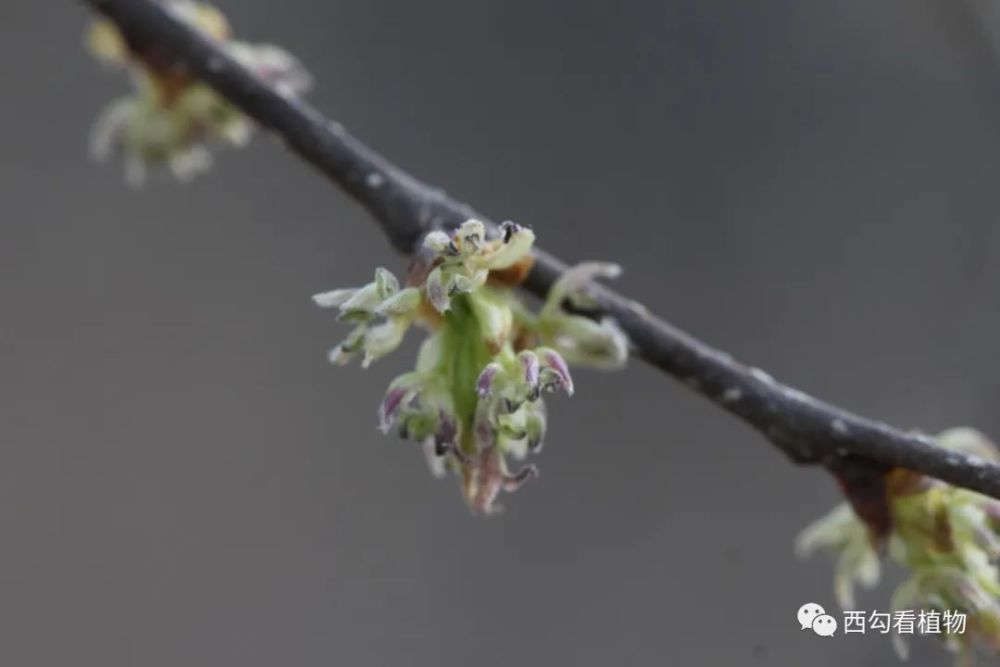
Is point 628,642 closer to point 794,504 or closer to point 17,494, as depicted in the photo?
point 794,504

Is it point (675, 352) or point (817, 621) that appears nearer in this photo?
point (675, 352)

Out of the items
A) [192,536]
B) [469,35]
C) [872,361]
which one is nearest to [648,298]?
[872,361]

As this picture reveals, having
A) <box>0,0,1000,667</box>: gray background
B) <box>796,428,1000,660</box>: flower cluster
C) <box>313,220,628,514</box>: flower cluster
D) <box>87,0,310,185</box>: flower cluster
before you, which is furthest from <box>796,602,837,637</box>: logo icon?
<box>0,0,1000,667</box>: gray background

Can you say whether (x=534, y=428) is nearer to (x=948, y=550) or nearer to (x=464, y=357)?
(x=464, y=357)

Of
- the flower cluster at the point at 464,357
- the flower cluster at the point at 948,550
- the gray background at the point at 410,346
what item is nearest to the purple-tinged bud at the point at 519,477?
the flower cluster at the point at 464,357

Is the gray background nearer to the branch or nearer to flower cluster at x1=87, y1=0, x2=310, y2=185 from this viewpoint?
flower cluster at x1=87, y1=0, x2=310, y2=185

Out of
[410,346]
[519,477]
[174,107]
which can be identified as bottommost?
[519,477]

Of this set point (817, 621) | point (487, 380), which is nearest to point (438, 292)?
point (487, 380)
